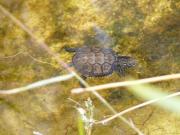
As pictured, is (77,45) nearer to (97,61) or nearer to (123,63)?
(97,61)

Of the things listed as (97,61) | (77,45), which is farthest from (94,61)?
(77,45)

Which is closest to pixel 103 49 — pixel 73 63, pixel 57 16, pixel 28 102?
pixel 73 63

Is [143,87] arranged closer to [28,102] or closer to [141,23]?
[141,23]
